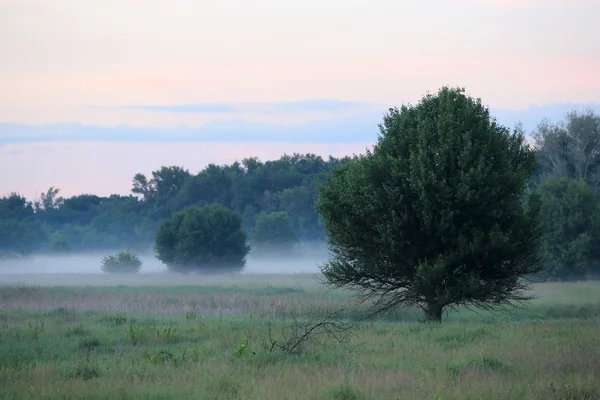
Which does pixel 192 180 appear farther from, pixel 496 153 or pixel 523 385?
pixel 523 385

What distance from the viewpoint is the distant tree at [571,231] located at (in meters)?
59.3

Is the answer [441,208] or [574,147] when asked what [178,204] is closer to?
[574,147]

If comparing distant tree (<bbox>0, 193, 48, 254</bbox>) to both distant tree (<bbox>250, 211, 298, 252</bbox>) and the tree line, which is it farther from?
distant tree (<bbox>250, 211, 298, 252</bbox>)

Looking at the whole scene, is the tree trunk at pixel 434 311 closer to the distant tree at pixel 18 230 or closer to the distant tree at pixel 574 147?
the distant tree at pixel 574 147

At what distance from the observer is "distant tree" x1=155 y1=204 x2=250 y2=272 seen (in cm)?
8100

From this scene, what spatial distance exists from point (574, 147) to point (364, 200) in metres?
58.1

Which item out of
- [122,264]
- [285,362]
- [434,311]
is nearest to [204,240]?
[122,264]

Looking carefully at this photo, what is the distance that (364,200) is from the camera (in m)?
25.6

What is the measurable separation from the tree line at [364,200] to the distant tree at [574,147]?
4.0 inches

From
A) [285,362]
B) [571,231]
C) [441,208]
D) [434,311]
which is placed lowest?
[434,311]

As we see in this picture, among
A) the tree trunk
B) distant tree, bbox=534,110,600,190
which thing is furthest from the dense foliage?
the tree trunk

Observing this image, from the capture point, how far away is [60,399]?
12.2 m

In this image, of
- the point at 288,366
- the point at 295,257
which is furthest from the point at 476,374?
the point at 295,257

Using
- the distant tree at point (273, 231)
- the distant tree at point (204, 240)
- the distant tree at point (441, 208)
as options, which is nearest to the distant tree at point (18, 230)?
the distant tree at point (273, 231)
